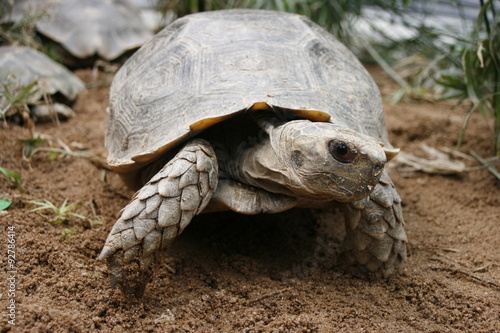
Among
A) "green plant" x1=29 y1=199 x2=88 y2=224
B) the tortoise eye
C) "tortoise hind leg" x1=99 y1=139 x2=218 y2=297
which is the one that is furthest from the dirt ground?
the tortoise eye

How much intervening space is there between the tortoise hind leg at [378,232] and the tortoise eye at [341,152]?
0.43 metres

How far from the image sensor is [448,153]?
4.18m

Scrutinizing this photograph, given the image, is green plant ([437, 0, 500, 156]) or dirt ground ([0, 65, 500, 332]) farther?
green plant ([437, 0, 500, 156])

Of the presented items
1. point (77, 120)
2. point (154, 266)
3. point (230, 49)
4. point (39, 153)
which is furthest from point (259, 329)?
point (77, 120)

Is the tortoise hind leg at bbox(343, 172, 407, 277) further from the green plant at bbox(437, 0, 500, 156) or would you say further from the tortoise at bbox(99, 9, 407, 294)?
the green plant at bbox(437, 0, 500, 156)

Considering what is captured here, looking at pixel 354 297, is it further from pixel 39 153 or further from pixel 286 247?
pixel 39 153

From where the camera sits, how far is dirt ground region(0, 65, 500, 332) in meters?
2.01

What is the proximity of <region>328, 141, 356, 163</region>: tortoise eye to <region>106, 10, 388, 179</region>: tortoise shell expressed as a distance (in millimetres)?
373

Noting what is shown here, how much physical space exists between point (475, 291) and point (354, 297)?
1.91 ft

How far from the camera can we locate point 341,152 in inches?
75.2

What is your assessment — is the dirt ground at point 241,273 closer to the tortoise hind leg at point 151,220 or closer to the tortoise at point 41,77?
the tortoise hind leg at point 151,220

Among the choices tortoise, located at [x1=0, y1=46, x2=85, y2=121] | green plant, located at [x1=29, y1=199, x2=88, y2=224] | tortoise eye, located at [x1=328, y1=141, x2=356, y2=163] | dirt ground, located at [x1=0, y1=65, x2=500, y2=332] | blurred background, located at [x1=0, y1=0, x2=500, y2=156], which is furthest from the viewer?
blurred background, located at [x1=0, y1=0, x2=500, y2=156]

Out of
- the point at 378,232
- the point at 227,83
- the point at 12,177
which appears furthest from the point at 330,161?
the point at 12,177

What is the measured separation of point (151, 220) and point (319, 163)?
2.42 ft
